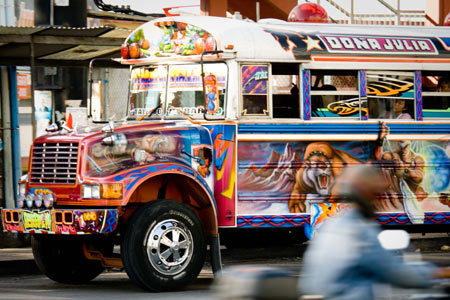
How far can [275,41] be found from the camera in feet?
38.1

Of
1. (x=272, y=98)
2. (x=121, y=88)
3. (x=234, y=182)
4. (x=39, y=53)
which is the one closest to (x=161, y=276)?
(x=234, y=182)

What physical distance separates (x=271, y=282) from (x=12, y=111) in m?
9.88

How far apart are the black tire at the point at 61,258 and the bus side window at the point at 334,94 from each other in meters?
2.75

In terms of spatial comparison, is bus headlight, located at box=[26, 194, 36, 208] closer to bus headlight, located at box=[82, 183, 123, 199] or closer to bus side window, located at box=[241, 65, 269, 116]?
bus headlight, located at box=[82, 183, 123, 199]

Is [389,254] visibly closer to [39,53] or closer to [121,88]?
[39,53]

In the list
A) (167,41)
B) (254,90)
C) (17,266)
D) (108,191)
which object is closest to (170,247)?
(108,191)

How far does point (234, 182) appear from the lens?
11203 mm

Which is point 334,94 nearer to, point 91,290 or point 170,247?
point 170,247

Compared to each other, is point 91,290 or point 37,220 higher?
point 37,220

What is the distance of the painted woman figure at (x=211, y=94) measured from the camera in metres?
11.2

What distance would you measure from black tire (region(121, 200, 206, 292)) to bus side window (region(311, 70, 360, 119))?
2044 millimetres

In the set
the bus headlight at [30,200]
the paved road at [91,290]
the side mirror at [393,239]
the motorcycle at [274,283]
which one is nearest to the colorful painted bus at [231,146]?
the bus headlight at [30,200]

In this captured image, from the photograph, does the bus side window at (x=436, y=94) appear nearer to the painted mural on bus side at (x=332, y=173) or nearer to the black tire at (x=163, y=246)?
the painted mural on bus side at (x=332, y=173)

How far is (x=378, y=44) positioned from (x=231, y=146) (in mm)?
2295
